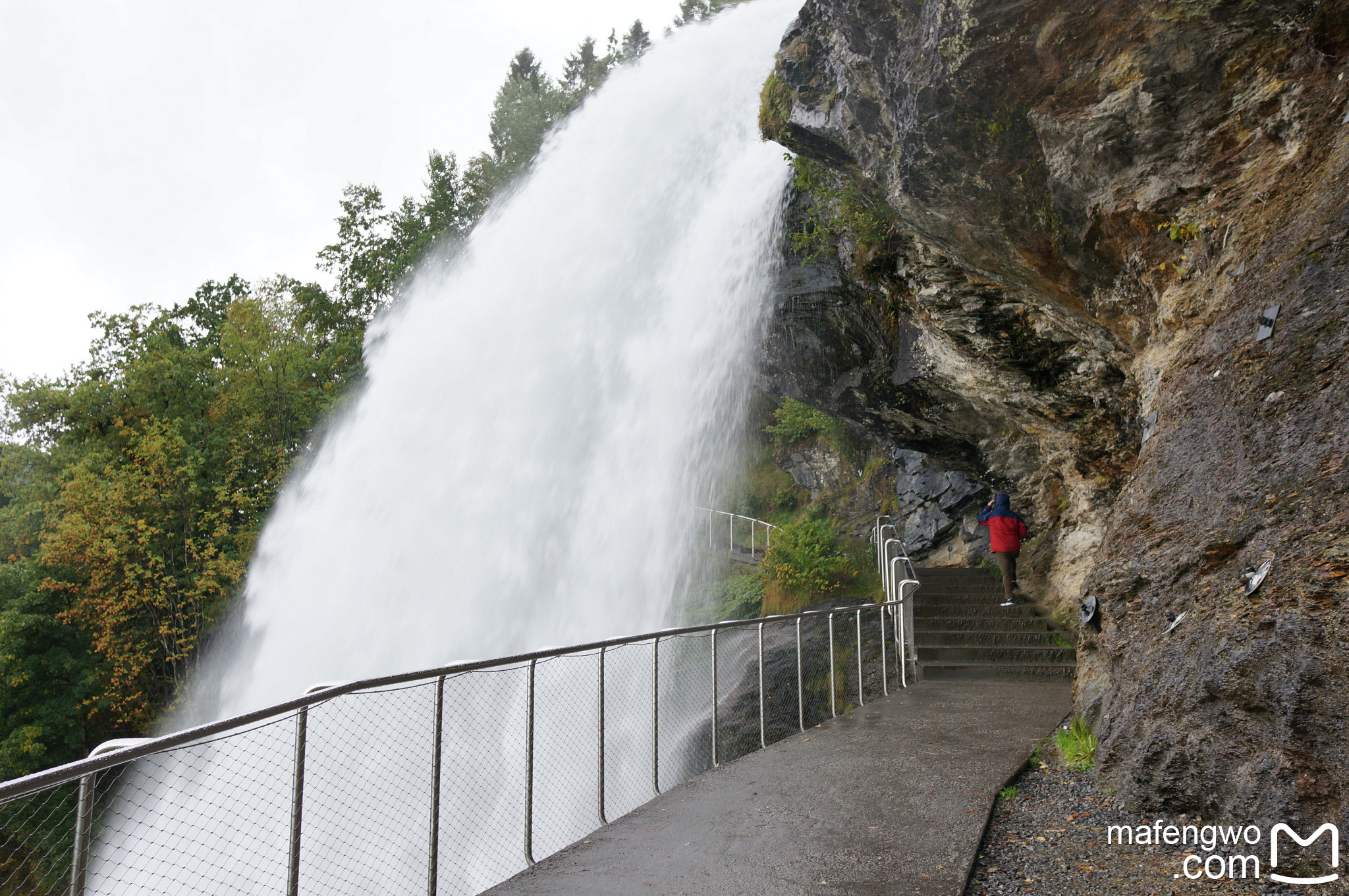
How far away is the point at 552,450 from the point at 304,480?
9.56 meters

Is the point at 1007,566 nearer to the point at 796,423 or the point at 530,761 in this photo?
the point at 530,761

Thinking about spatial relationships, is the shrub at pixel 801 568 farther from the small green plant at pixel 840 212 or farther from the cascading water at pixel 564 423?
the small green plant at pixel 840 212

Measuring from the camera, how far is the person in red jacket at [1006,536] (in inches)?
478

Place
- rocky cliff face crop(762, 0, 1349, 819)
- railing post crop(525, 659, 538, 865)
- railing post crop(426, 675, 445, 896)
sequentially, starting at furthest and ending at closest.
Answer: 1. railing post crop(525, 659, 538, 865)
2. railing post crop(426, 675, 445, 896)
3. rocky cliff face crop(762, 0, 1349, 819)

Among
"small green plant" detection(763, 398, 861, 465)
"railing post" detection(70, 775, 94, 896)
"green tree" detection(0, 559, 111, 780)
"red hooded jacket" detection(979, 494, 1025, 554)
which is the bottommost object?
"green tree" detection(0, 559, 111, 780)

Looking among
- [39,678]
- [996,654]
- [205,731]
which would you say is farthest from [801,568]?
[39,678]

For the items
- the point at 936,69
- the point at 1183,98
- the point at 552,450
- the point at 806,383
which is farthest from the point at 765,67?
the point at 1183,98

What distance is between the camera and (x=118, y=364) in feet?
88.7

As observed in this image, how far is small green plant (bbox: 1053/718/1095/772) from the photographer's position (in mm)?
5023

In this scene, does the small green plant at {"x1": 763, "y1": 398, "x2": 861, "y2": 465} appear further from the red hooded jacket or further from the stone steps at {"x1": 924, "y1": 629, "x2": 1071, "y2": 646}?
the stone steps at {"x1": 924, "y1": 629, "x2": 1071, "y2": 646}

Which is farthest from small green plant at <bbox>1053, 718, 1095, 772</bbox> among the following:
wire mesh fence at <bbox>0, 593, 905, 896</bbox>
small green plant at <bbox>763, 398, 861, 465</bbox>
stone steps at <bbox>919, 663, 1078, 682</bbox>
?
small green plant at <bbox>763, 398, 861, 465</bbox>

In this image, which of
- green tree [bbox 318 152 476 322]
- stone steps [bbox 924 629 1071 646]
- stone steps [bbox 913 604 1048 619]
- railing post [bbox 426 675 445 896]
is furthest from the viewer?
green tree [bbox 318 152 476 322]

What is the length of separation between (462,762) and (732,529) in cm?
1185

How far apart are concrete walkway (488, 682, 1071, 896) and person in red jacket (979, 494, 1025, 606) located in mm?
5470
